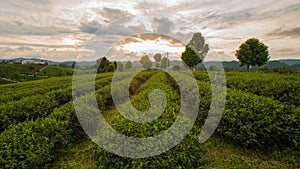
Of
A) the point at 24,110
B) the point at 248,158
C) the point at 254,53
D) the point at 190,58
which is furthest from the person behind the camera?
the point at 190,58

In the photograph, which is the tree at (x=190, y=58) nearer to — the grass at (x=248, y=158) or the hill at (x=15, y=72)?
the grass at (x=248, y=158)

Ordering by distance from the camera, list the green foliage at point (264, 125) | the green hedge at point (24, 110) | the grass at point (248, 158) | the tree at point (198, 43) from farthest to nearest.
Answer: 1. the tree at point (198, 43)
2. the green hedge at point (24, 110)
3. the green foliage at point (264, 125)
4. the grass at point (248, 158)

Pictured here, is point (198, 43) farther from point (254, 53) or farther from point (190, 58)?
point (254, 53)

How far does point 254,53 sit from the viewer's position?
33.8 m

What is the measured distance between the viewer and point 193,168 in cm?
342

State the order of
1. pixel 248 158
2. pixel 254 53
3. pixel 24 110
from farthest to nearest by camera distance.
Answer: pixel 254 53
pixel 24 110
pixel 248 158

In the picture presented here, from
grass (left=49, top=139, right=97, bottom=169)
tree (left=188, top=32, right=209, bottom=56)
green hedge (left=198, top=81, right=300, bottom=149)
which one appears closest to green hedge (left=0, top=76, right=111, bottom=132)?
grass (left=49, top=139, right=97, bottom=169)

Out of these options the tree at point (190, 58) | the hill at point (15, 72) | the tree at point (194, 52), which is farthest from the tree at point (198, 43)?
the hill at point (15, 72)

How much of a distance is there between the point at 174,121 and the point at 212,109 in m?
3.05

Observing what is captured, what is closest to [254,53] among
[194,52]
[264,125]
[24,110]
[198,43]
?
[194,52]

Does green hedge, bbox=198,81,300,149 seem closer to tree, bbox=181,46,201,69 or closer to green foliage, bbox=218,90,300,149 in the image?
green foliage, bbox=218,90,300,149

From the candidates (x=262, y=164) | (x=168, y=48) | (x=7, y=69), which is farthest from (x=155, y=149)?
(x=7, y=69)

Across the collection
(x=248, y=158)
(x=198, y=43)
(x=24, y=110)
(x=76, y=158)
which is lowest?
(x=76, y=158)

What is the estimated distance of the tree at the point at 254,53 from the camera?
33.4 m
